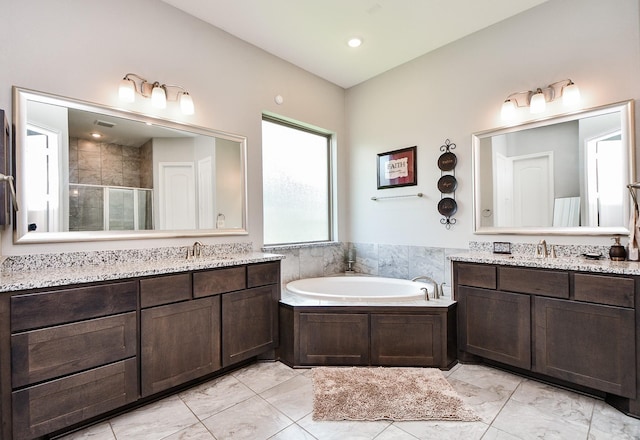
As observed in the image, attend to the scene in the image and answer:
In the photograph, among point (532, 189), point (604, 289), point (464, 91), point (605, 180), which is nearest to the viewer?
point (604, 289)

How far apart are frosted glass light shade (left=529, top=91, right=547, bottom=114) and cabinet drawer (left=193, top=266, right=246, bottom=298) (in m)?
2.65

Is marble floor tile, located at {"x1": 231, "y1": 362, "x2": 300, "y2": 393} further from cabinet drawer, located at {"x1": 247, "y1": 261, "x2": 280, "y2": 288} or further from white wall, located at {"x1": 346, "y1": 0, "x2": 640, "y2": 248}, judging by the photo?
white wall, located at {"x1": 346, "y1": 0, "x2": 640, "y2": 248}

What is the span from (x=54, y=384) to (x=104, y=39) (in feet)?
7.19

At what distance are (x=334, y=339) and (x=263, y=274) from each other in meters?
0.77

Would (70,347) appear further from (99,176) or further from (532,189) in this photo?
(532,189)

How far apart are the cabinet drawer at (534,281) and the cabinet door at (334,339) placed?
1.07 metres

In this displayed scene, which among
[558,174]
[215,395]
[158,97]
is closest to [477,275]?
[558,174]

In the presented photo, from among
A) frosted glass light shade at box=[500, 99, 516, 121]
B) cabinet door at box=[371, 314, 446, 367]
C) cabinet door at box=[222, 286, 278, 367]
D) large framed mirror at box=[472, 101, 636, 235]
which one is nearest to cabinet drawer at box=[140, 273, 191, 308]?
cabinet door at box=[222, 286, 278, 367]

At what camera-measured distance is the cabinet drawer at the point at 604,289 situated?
1.81m

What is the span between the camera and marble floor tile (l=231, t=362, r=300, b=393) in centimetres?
222

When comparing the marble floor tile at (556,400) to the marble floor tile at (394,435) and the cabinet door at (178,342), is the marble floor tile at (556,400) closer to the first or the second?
the marble floor tile at (394,435)

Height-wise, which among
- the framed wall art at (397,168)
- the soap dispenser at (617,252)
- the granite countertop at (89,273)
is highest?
the framed wall art at (397,168)

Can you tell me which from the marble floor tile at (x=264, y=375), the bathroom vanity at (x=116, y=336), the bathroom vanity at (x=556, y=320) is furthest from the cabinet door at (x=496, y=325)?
the bathroom vanity at (x=116, y=336)

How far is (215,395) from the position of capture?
208 centimetres
